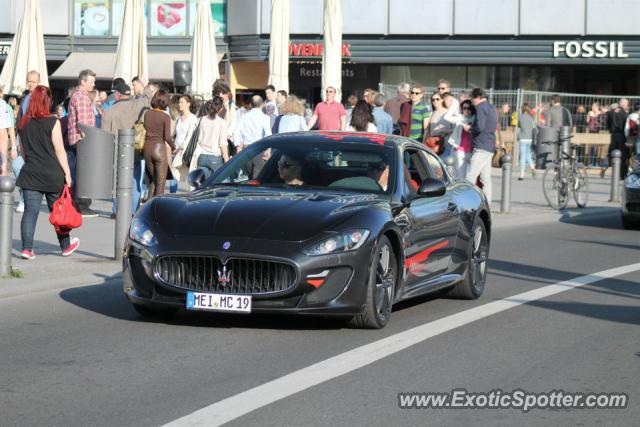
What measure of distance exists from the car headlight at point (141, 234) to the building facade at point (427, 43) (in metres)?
39.0

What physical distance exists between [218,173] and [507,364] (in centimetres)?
344

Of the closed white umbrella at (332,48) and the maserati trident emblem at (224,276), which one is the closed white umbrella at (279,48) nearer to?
the closed white umbrella at (332,48)

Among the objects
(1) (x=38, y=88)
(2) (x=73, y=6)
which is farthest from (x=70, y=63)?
(1) (x=38, y=88)

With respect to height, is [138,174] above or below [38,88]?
below

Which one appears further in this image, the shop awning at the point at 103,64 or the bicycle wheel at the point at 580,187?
the shop awning at the point at 103,64

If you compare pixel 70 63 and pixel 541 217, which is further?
pixel 70 63

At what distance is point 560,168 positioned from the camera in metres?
23.9

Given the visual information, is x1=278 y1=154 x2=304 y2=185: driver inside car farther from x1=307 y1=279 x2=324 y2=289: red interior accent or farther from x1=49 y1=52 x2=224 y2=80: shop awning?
x1=49 y1=52 x2=224 y2=80: shop awning

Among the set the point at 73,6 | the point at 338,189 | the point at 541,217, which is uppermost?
the point at 73,6

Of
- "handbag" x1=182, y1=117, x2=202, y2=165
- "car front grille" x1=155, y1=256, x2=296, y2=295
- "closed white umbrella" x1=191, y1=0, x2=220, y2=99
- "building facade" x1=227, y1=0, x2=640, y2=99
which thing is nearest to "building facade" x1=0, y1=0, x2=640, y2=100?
"building facade" x1=227, y1=0, x2=640, y2=99

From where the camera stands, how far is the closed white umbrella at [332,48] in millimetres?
34062

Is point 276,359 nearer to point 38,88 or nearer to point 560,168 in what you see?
point 38,88

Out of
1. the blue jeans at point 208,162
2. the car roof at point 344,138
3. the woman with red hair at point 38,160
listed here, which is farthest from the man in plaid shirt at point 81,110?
the car roof at point 344,138

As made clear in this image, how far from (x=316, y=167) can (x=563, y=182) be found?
14209mm
